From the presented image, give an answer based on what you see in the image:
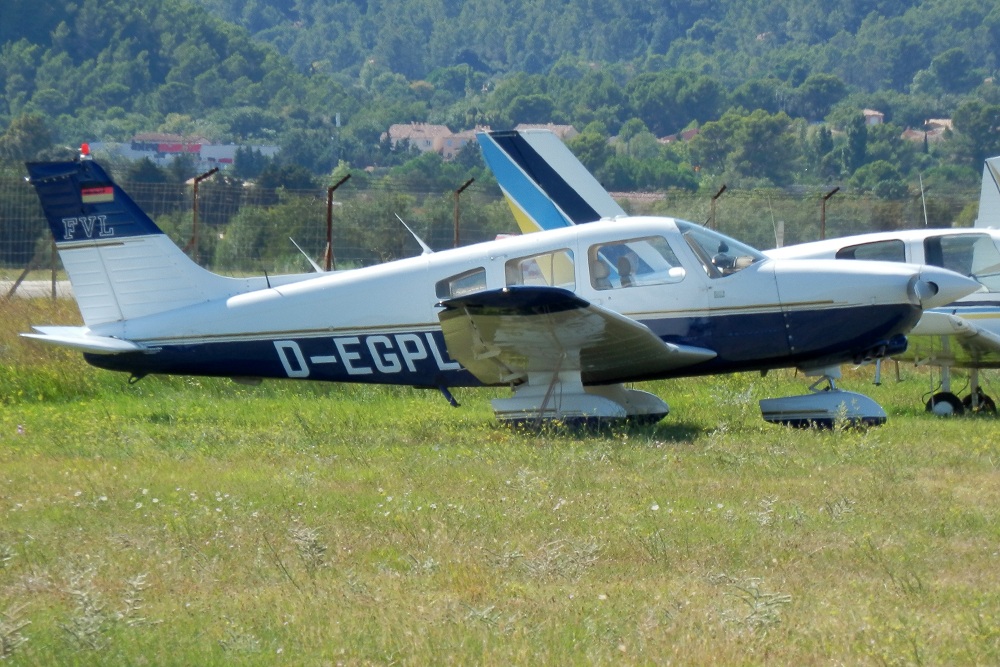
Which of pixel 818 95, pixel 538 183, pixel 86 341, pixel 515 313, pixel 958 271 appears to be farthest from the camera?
pixel 818 95

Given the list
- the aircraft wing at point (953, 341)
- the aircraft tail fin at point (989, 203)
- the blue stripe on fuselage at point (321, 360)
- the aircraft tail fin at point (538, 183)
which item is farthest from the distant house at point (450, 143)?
the blue stripe on fuselage at point (321, 360)

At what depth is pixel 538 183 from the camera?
16.4 meters

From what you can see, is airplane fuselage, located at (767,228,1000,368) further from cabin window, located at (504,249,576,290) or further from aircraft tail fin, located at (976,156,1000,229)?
cabin window, located at (504,249,576,290)

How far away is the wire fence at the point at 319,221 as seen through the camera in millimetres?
21312

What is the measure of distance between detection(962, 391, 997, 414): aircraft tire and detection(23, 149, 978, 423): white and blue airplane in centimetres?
252

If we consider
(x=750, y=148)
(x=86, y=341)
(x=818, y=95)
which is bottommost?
(x=818, y=95)

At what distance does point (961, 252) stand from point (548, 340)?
14.8ft

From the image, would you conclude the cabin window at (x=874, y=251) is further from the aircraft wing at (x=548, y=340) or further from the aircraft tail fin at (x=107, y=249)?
the aircraft tail fin at (x=107, y=249)

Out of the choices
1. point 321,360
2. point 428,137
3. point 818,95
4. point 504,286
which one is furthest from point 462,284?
point 818,95

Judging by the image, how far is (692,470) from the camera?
361 inches

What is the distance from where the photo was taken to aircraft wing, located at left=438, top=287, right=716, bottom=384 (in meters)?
10.5

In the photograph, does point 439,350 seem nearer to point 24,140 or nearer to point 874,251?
point 874,251

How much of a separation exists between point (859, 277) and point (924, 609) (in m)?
5.64

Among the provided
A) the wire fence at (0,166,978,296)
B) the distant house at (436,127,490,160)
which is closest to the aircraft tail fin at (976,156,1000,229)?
the wire fence at (0,166,978,296)
